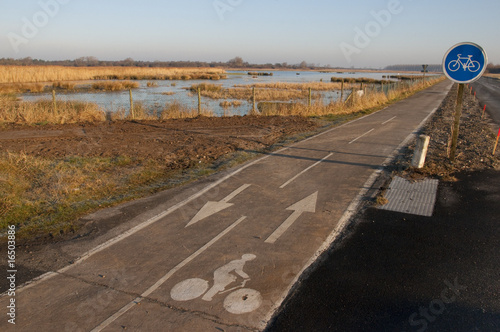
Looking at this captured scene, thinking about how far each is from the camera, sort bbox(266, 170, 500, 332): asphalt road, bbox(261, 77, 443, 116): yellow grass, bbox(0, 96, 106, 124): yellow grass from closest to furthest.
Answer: bbox(266, 170, 500, 332): asphalt road, bbox(0, 96, 106, 124): yellow grass, bbox(261, 77, 443, 116): yellow grass

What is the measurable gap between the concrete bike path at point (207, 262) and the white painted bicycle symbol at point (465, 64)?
3.42 meters

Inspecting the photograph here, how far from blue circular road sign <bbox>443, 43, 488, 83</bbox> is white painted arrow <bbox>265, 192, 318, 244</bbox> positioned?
4.93 metres

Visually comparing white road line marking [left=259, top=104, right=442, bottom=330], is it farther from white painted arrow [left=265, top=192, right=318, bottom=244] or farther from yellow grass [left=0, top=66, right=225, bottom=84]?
yellow grass [left=0, top=66, right=225, bottom=84]

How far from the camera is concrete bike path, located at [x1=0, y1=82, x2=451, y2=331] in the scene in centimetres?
399

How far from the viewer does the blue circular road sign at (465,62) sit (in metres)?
8.85

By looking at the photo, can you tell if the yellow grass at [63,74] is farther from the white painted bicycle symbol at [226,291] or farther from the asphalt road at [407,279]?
the asphalt road at [407,279]

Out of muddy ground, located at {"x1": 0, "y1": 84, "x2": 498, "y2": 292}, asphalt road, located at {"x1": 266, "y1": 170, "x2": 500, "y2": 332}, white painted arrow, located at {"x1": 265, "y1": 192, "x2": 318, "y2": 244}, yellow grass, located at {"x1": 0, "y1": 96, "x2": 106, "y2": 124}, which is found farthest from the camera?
Answer: yellow grass, located at {"x1": 0, "y1": 96, "x2": 106, "y2": 124}

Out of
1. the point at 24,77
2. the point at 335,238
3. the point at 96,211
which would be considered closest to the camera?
the point at 335,238

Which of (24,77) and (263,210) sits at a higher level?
(24,77)

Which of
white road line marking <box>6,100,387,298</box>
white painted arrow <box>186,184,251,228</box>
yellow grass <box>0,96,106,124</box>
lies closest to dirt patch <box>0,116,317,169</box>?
yellow grass <box>0,96,106,124</box>

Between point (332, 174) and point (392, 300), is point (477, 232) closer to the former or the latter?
point (392, 300)

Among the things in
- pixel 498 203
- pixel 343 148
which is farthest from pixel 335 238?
pixel 343 148

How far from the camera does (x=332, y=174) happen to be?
9.52 meters

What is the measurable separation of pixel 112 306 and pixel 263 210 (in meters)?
3.56
